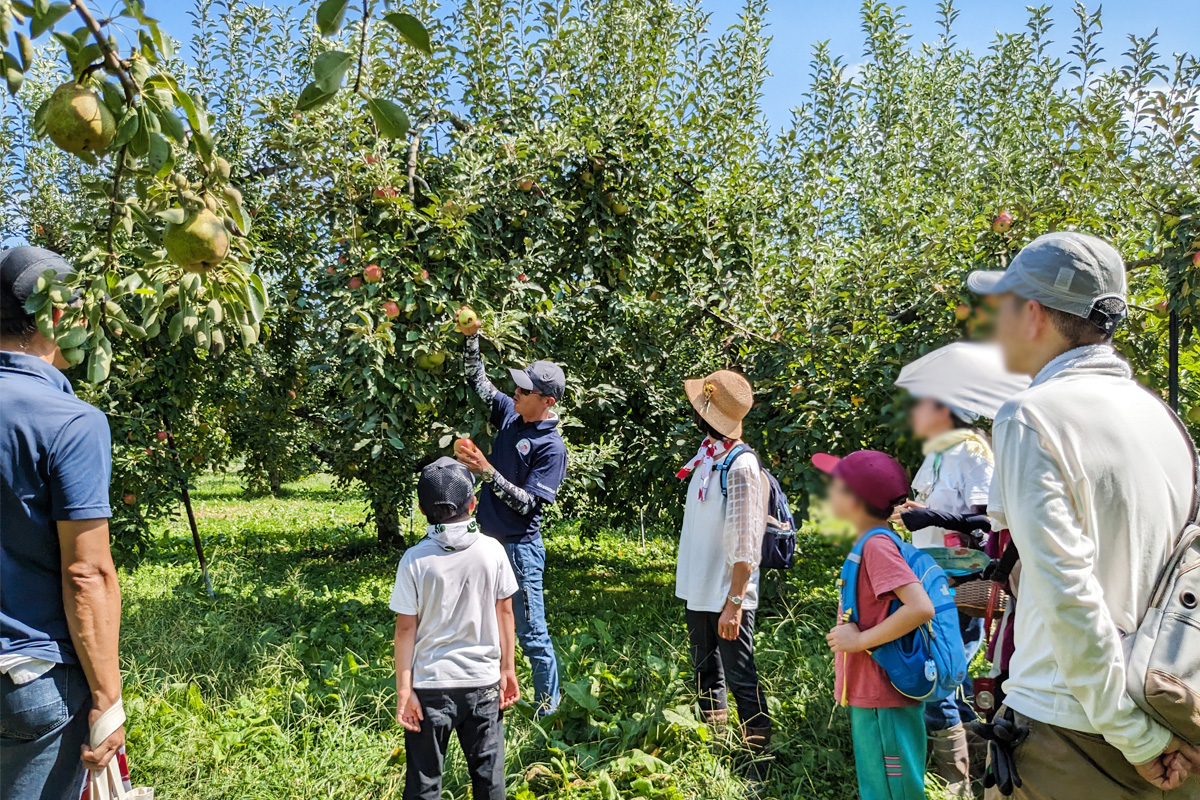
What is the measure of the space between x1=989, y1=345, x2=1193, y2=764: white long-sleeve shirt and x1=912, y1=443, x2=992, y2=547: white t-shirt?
173 cm

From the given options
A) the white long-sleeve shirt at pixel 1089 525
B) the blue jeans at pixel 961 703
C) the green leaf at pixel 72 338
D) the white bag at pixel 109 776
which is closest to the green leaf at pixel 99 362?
the green leaf at pixel 72 338

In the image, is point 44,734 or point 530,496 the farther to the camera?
point 530,496

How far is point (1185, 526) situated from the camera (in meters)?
1.31

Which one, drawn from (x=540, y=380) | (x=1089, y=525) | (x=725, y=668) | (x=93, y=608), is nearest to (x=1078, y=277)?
(x=1089, y=525)

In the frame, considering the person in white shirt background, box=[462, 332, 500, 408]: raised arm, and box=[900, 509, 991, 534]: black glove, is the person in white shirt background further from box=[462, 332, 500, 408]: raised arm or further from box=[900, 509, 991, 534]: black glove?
box=[462, 332, 500, 408]: raised arm

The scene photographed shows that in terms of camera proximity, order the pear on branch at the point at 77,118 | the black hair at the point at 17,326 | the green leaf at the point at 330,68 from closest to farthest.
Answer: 1. the green leaf at the point at 330,68
2. the pear on branch at the point at 77,118
3. the black hair at the point at 17,326

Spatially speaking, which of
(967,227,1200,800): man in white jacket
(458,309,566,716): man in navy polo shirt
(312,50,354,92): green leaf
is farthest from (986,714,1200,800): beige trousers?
(458,309,566,716): man in navy polo shirt

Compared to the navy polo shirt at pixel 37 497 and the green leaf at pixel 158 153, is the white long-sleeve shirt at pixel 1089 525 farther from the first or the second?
the navy polo shirt at pixel 37 497

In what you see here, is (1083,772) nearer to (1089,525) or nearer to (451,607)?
(1089,525)

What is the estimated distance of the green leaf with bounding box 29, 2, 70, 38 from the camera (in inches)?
43.8

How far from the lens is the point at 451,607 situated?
2404 millimetres

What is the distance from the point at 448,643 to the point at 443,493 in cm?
44

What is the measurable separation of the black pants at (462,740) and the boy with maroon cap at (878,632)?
105cm

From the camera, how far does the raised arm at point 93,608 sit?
161 centimetres
